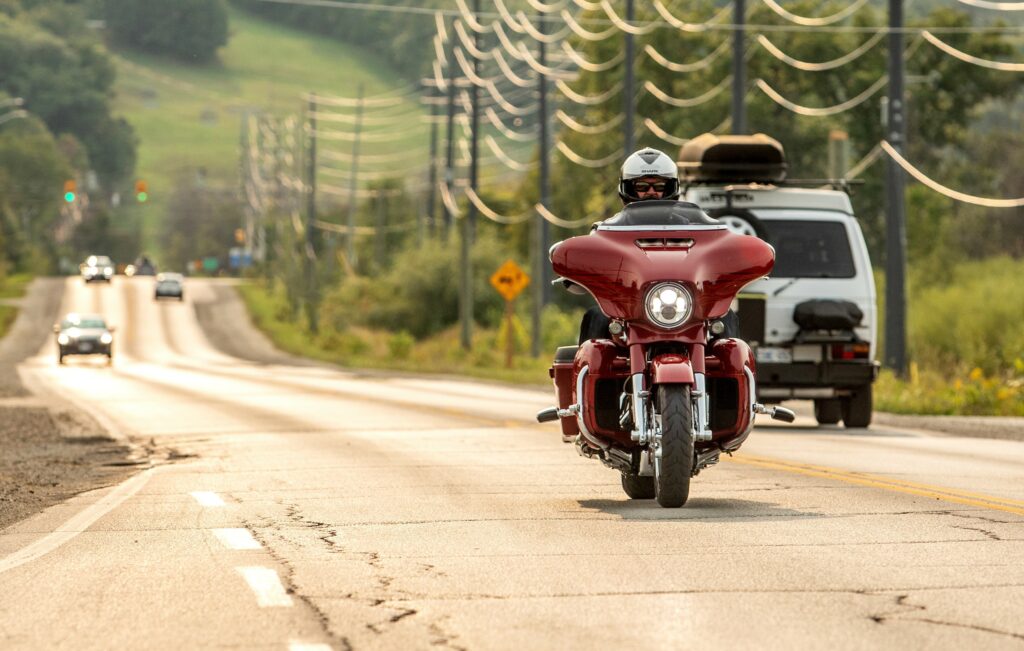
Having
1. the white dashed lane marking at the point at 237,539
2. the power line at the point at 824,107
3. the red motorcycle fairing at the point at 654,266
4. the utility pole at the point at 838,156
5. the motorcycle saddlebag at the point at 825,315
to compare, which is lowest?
the white dashed lane marking at the point at 237,539

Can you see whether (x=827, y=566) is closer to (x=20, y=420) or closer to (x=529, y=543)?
(x=529, y=543)

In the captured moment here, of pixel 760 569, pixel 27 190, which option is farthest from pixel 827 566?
pixel 27 190

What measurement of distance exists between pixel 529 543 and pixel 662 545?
2.41ft

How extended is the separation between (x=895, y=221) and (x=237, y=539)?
24.1 m

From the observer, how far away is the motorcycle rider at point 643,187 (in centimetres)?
1263

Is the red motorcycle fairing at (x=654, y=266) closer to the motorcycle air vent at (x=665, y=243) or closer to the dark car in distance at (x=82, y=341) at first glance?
the motorcycle air vent at (x=665, y=243)

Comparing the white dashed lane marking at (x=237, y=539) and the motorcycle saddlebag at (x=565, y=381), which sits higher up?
the motorcycle saddlebag at (x=565, y=381)

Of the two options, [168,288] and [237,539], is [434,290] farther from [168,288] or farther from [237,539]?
[237,539]

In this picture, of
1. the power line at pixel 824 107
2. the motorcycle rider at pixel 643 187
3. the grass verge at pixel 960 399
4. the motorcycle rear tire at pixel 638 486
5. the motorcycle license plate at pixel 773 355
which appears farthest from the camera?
the power line at pixel 824 107

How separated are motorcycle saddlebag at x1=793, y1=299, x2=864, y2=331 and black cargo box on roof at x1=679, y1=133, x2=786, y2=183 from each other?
200cm

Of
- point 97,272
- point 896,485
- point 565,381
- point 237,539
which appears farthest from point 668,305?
point 97,272

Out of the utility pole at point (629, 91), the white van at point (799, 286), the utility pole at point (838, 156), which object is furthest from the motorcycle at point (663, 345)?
the utility pole at point (629, 91)

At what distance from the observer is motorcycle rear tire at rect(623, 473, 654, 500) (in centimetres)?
1305

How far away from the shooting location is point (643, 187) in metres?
12.7
